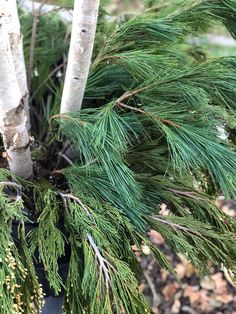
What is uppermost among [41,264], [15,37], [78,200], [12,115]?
[15,37]

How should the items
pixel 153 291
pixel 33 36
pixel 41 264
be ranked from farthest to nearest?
pixel 153 291, pixel 33 36, pixel 41 264

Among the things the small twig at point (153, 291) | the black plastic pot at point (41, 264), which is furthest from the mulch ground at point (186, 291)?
the black plastic pot at point (41, 264)

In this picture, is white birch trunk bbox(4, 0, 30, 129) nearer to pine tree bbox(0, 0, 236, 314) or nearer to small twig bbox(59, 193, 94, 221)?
pine tree bbox(0, 0, 236, 314)

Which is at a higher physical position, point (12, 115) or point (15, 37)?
point (15, 37)

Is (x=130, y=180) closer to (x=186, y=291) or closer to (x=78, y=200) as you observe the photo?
(x=78, y=200)

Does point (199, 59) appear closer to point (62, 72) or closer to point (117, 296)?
point (62, 72)

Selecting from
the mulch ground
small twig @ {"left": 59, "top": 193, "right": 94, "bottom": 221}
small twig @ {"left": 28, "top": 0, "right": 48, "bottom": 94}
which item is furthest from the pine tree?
the mulch ground

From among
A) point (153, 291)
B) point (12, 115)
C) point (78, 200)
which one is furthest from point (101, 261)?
point (153, 291)
